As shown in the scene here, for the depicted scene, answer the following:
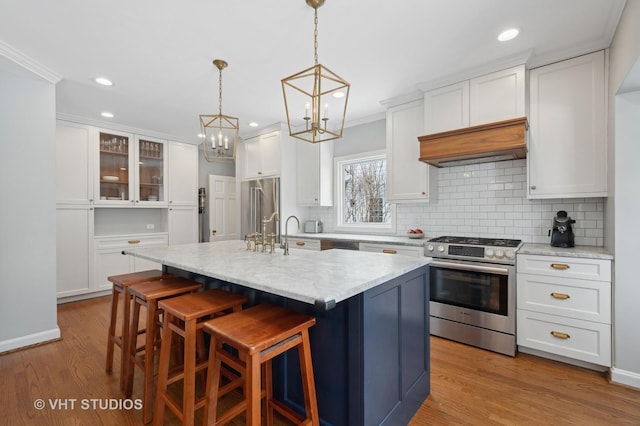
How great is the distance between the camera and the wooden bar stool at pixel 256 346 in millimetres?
1216

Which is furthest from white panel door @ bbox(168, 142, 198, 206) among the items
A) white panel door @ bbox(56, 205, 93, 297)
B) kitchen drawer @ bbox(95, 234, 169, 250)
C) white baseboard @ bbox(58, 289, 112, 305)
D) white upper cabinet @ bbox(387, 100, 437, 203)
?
white upper cabinet @ bbox(387, 100, 437, 203)

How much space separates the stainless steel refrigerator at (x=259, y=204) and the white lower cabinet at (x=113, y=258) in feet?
5.40

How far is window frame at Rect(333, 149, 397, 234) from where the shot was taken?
4055 millimetres

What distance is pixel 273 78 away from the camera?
300 cm

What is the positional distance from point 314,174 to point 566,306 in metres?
3.18

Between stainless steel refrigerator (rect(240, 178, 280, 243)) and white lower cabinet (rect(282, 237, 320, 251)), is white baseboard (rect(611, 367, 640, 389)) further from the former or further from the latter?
stainless steel refrigerator (rect(240, 178, 280, 243))

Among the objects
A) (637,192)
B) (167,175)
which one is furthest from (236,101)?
(637,192)

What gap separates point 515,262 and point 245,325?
230 cm

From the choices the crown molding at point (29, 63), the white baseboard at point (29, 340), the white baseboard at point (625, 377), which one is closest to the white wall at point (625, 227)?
the white baseboard at point (625, 377)

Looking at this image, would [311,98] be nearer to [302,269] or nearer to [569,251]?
[302,269]

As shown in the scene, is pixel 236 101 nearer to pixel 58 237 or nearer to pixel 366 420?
pixel 58 237

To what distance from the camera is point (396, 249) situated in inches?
128

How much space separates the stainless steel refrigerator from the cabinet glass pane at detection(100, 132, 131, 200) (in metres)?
1.76

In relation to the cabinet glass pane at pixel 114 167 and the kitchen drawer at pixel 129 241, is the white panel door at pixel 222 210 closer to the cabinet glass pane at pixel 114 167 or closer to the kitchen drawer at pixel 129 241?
the kitchen drawer at pixel 129 241
